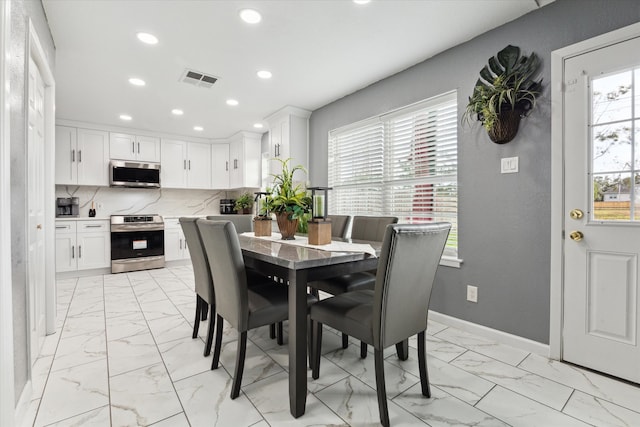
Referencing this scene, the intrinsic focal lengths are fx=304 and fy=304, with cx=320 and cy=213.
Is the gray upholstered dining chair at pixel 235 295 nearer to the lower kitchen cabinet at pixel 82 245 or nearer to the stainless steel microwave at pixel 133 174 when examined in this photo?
the lower kitchen cabinet at pixel 82 245

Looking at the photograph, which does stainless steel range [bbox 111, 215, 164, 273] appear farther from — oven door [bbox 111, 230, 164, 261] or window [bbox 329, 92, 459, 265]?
window [bbox 329, 92, 459, 265]

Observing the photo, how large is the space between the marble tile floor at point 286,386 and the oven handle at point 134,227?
2486 millimetres

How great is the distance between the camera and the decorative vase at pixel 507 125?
7.08 ft

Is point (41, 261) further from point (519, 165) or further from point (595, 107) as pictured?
point (595, 107)

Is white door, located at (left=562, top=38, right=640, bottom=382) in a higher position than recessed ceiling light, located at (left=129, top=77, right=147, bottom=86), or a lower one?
lower

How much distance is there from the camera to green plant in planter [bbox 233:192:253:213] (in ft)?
18.3

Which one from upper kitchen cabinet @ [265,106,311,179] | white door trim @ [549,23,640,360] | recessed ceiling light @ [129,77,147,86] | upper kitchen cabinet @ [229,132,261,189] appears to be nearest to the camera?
white door trim @ [549,23,640,360]

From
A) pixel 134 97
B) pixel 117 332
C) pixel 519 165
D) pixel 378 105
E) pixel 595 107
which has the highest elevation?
pixel 134 97

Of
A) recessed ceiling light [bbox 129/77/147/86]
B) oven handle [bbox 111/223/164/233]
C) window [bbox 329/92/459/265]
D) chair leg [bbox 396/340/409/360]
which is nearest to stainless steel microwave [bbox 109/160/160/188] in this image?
oven handle [bbox 111/223/164/233]

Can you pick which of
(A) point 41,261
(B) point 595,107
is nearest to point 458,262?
(B) point 595,107

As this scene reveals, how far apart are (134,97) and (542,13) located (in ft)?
13.5

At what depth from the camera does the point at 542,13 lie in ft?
6.80

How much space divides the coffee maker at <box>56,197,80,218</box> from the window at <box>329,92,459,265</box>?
Answer: 4.11 metres

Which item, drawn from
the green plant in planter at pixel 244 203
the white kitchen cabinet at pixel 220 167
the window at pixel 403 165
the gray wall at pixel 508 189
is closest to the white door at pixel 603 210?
the gray wall at pixel 508 189
